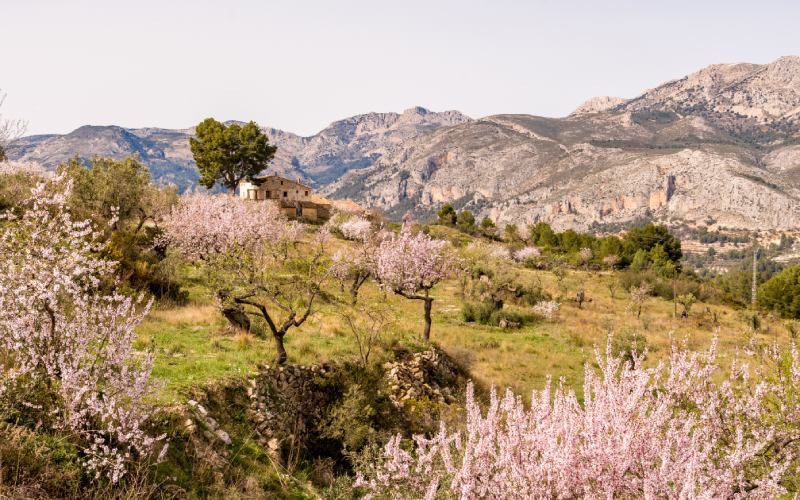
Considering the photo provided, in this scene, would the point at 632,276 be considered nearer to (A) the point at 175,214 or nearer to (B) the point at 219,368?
(A) the point at 175,214

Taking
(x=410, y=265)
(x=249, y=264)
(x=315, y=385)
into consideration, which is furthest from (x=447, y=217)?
(x=315, y=385)

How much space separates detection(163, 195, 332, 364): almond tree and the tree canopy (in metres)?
33.3

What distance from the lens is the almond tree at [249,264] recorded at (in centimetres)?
1636

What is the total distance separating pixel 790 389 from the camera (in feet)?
25.7

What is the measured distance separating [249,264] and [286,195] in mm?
77446

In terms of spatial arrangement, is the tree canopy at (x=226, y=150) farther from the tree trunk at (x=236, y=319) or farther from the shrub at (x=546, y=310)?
the tree trunk at (x=236, y=319)

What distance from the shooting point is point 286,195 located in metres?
91.2

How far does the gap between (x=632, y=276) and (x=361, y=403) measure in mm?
52797

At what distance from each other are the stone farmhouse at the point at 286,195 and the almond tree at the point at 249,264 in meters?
39.2

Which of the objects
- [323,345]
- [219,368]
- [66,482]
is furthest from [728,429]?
[323,345]

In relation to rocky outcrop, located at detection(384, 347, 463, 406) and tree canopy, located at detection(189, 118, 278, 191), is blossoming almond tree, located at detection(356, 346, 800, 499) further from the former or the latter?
tree canopy, located at detection(189, 118, 278, 191)

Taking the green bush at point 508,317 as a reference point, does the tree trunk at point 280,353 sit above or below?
above

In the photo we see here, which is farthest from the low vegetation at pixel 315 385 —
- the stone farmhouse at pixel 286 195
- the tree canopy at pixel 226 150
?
the stone farmhouse at pixel 286 195

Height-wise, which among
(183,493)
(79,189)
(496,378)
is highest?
(79,189)
